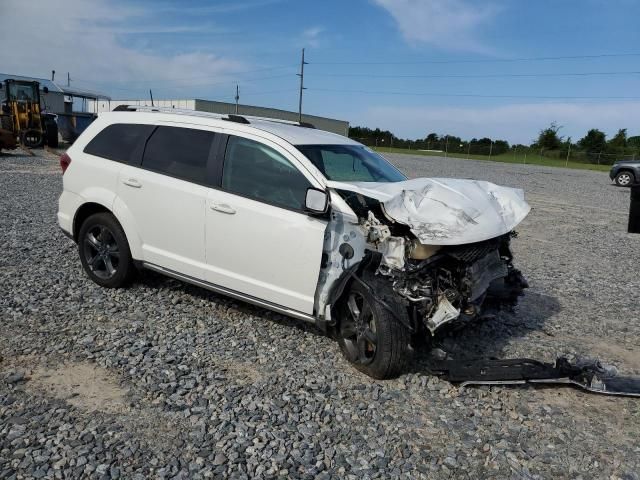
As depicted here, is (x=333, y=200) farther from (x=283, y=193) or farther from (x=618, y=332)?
(x=618, y=332)

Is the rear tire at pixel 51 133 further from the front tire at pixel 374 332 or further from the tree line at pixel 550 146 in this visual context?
the tree line at pixel 550 146

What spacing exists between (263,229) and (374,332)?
1.23 m

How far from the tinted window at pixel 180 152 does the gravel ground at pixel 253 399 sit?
4.29ft

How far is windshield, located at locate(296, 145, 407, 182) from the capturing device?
15.4 ft

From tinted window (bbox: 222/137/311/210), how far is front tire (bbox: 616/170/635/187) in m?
23.4

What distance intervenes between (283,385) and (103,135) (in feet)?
11.4

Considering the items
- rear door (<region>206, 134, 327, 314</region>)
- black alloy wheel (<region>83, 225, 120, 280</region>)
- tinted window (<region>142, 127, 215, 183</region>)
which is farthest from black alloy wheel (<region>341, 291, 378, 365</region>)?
black alloy wheel (<region>83, 225, 120, 280</region>)

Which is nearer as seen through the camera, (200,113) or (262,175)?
(262,175)

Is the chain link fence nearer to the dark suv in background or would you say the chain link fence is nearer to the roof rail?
the dark suv in background

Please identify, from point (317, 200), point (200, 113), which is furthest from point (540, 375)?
point (200, 113)

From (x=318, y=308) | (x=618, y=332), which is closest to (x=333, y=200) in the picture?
(x=318, y=308)

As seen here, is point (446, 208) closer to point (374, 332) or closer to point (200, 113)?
point (374, 332)

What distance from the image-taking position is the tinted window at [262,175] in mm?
4527

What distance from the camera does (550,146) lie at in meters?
67.4
